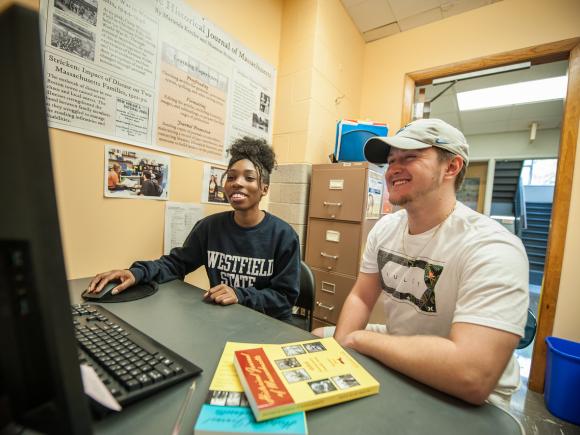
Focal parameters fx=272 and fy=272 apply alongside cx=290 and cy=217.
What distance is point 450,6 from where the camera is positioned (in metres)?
2.20

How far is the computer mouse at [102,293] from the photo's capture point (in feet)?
2.90

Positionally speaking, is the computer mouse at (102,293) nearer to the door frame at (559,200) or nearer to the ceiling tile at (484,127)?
the door frame at (559,200)

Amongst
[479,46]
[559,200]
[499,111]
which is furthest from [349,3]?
[499,111]

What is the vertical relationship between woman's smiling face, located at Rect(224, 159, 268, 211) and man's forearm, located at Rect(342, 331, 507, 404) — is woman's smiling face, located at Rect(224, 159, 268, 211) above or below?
above

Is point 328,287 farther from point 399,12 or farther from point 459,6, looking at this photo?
point 459,6

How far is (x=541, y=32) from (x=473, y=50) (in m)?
0.41

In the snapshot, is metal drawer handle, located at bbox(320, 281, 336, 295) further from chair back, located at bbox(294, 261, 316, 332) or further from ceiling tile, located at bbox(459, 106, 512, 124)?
ceiling tile, located at bbox(459, 106, 512, 124)

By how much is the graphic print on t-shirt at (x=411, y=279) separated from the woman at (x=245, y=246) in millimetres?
404

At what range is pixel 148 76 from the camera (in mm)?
1398

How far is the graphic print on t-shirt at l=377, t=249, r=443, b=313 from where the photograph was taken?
878mm

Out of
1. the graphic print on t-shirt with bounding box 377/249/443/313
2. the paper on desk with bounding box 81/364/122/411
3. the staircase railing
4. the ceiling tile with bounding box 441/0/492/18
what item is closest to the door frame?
the ceiling tile with bounding box 441/0/492/18

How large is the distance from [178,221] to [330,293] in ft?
3.89

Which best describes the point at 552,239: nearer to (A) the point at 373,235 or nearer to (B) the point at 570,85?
(B) the point at 570,85

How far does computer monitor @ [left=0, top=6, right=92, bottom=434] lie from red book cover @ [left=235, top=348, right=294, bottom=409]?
270 millimetres
